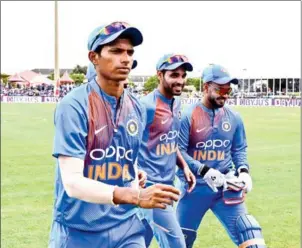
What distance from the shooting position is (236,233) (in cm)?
543

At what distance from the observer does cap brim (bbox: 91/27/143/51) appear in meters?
3.29

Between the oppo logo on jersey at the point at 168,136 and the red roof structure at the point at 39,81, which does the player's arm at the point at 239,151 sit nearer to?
the oppo logo on jersey at the point at 168,136

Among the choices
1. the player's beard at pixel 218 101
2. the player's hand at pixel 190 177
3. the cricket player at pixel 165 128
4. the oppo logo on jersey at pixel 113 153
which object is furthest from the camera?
the player's beard at pixel 218 101

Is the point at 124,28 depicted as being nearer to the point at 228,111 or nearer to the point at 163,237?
the point at 163,237

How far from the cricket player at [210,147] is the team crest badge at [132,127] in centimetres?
213

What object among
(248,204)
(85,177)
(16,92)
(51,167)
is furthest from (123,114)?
(16,92)

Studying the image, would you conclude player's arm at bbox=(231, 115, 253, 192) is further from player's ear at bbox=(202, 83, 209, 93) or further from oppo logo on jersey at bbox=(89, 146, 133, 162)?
oppo logo on jersey at bbox=(89, 146, 133, 162)

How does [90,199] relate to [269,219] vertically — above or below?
above

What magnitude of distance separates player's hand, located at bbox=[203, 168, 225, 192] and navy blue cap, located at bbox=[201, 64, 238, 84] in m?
0.82

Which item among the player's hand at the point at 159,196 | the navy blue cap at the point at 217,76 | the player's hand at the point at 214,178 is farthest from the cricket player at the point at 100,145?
the navy blue cap at the point at 217,76

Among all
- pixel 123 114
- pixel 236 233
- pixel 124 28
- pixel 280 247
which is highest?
pixel 124 28

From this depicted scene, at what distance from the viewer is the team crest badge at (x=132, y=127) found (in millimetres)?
3538

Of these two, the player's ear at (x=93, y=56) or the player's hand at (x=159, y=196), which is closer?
the player's hand at (x=159, y=196)

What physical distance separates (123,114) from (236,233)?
2304 millimetres
